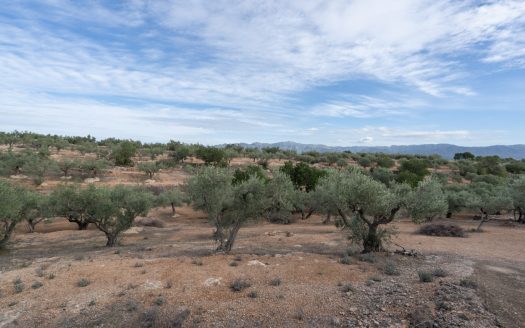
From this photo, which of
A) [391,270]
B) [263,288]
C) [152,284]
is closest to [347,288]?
[391,270]

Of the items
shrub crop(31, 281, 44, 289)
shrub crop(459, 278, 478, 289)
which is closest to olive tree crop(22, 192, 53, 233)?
shrub crop(31, 281, 44, 289)

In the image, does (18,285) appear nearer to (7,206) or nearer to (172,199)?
(7,206)

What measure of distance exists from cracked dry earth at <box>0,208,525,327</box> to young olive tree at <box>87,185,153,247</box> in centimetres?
258

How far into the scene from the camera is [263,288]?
42.9 ft

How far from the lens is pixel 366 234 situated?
1811 cm

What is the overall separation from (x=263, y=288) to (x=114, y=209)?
14.7 m

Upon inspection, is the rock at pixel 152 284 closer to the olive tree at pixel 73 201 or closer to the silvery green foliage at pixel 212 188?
the silvery green foliage at pixel 212 188

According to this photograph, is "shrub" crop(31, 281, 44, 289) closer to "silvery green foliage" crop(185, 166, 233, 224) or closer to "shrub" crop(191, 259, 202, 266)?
"shrub" crop(191, 259, 202, 266)

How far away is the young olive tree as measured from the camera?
2333 cm

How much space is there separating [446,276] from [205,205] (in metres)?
11.8

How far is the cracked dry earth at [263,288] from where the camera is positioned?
10.9 metres

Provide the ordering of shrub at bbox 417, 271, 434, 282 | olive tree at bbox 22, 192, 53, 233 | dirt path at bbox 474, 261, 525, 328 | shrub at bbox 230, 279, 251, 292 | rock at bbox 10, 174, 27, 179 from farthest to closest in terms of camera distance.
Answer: rock at bbox 10, 174, 27, 179, olive tree at bbox 22, 192, 53, 233, shrub at bbox 417, 271, 434, 282, shrub at bbox 230, 279, 251, 292, dirt path at bbox 474, 261, 525, 328

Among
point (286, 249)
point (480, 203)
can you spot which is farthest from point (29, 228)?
point (480, 203)

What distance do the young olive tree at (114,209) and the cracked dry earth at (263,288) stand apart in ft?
8.46
